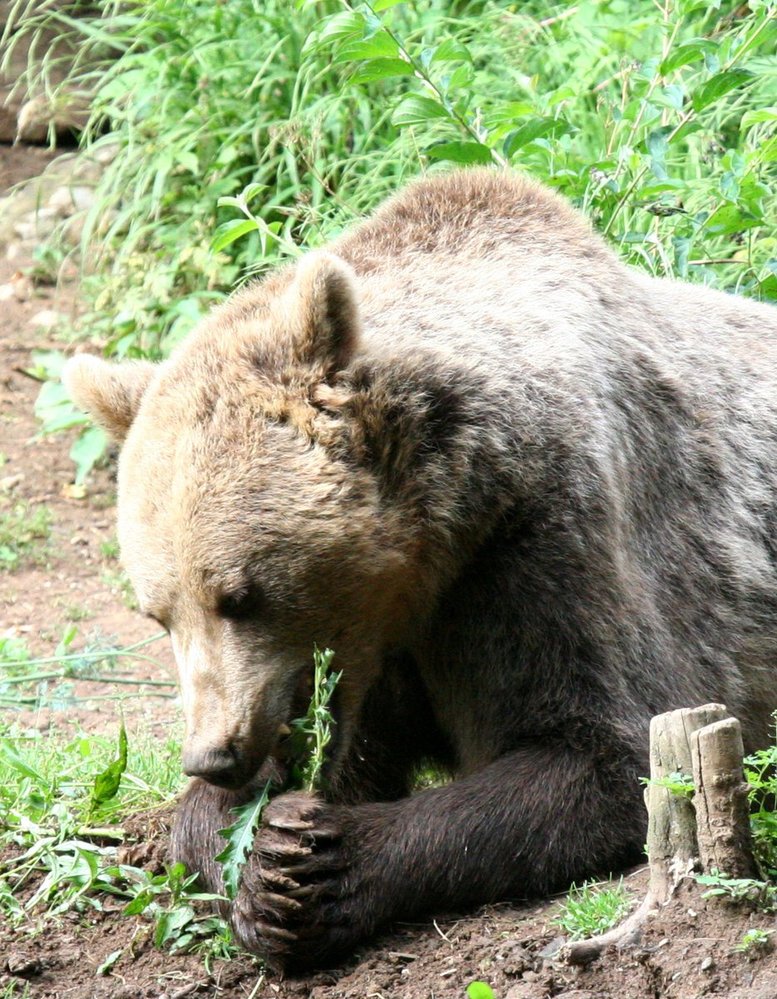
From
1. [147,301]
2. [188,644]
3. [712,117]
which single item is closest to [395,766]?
[188,644]

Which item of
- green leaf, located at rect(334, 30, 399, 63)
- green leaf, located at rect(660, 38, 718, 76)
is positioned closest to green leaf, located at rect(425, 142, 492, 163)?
green leaf, located at rect(334, 30, 399, 63)

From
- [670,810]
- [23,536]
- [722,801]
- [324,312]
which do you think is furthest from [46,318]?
[722,801]

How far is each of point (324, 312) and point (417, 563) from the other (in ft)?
2.60

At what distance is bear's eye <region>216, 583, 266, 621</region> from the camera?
12.6ft

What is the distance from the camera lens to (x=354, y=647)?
13.7ft

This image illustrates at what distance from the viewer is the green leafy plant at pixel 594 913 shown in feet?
11.5

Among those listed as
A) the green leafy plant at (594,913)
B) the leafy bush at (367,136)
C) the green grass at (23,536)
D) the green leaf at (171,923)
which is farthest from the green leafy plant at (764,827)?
the green grass at (23,536)

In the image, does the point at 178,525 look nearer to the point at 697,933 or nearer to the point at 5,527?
the point at 697,933

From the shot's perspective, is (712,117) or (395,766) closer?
(395,766)

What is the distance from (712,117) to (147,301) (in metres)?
4.05

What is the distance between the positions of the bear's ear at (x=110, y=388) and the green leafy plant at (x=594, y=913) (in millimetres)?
2123

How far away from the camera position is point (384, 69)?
583 centimetres

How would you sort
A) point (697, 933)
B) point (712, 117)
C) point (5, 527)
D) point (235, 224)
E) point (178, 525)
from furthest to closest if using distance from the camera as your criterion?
point (5, 527) → point (712, 117) → point (235, 224) → point (178, 525) → point (697, 933)

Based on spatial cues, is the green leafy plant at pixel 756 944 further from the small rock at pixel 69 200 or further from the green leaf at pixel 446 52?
the small rock at pixel 69 200
